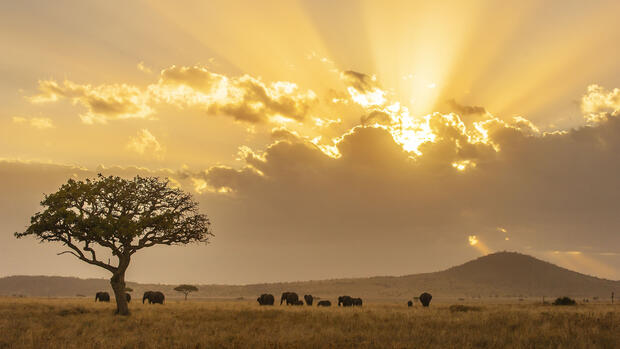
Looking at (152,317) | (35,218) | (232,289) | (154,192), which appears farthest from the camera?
(232,289)

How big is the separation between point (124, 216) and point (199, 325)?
1516 cm

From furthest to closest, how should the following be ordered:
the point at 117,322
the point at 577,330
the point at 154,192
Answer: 1. the point at 154,192
2. the point at 117,322
3. the point at 577,330

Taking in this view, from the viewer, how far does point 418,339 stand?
75.5ft

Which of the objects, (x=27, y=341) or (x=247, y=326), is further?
(x=247, y=326)

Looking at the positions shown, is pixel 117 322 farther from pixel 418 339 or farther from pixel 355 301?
pixel 355 301

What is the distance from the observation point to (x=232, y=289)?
186375 mm

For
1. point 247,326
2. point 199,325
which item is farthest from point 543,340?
point 199,325

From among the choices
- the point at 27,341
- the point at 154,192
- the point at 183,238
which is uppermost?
the point at 154,192

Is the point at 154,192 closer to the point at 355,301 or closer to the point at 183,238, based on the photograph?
the point at 183,238

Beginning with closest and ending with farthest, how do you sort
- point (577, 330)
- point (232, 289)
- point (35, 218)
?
point (577, 330) → point (35, 218) → point (232, 289)

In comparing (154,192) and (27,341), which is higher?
(154,192)

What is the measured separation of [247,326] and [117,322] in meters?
9.66

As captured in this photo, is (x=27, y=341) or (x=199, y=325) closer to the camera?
(x=27, y=341)

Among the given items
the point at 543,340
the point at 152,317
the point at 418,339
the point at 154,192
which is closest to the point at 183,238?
the point at 154,192
